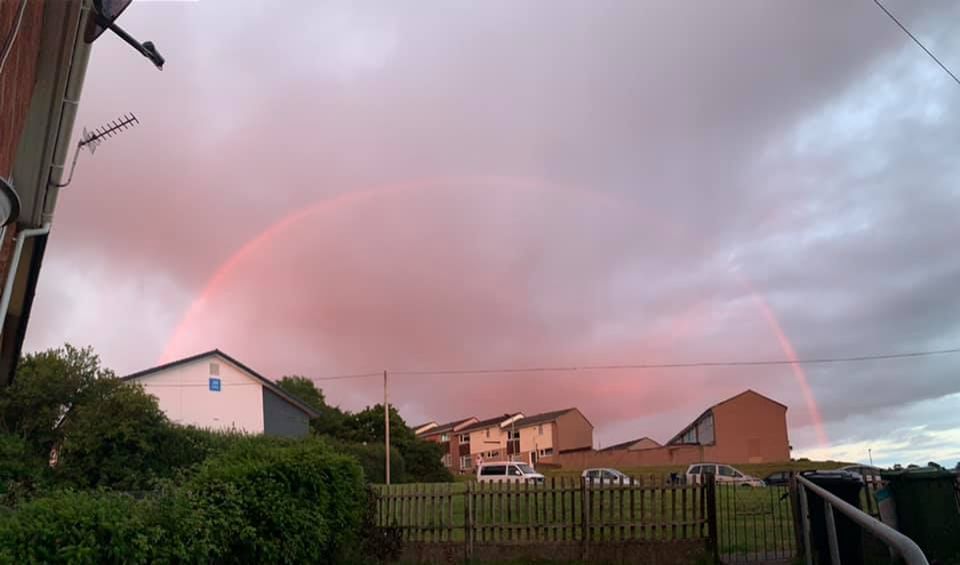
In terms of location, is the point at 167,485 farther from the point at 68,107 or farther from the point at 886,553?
the point at 886,553

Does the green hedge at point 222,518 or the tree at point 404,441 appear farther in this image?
the tree at point 404,441

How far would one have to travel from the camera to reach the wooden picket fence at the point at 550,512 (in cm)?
1229

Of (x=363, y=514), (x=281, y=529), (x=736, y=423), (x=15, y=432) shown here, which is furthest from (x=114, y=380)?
(x=736, y=423)

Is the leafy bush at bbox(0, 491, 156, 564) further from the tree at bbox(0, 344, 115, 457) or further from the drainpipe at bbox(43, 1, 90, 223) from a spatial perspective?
the tree at bbox(0, 344, 115, 457)

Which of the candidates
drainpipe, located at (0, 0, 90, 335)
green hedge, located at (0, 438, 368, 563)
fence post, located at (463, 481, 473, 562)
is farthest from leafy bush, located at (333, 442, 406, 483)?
drainpipe, located at (0, 0, 90, 335)

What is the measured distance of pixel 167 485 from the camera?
29.7 ft

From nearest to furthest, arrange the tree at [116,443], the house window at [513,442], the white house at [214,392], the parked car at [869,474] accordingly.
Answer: the parked car at [869,474] → the tree at [116,443] → the white house at [214,392] → the house window at [513,442]

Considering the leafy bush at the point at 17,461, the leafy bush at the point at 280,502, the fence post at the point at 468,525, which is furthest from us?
the leafy bush at the point at 17,461

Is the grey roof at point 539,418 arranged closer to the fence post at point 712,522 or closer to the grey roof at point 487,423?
the grey roof at point 487,423

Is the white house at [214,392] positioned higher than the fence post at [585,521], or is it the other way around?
the white house at [214,392]

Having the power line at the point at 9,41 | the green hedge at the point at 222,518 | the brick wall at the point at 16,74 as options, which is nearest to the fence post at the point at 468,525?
the green hedge at the point at 222,518

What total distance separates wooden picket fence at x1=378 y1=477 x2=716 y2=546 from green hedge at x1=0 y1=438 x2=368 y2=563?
113cm

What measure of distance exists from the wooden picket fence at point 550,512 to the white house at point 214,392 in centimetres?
3165

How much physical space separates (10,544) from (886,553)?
9.01m
